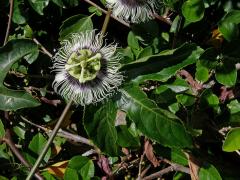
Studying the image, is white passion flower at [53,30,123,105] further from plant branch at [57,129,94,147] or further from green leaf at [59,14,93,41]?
plant branch at [57,129,94,147]

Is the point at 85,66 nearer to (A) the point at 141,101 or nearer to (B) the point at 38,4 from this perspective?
(A) the point at 141,101

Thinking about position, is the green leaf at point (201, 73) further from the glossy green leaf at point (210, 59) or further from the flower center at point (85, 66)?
the flower center at point (85, 66)

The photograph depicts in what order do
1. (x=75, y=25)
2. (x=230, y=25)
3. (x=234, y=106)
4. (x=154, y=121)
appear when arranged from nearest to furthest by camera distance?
(x=154, y=121), (x=230, y=25), (x=234, y=106), (x=75, y=25)

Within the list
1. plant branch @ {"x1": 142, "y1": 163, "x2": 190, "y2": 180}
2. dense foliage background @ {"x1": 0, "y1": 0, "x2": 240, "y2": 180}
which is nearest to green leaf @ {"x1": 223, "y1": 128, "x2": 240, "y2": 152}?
dense foliage background @ {"x1": 0, "y1": 0, "x2": 240, "y2": 180}

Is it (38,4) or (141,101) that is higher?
(38,4)

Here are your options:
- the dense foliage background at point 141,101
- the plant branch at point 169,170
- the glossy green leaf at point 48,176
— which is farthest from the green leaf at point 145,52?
the glossy green leaf at point 48,176

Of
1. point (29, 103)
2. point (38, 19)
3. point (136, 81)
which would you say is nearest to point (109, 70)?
point (136, 81)

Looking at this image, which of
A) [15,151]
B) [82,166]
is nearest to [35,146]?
[15,151]

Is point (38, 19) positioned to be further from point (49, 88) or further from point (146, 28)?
point (146, 28)
